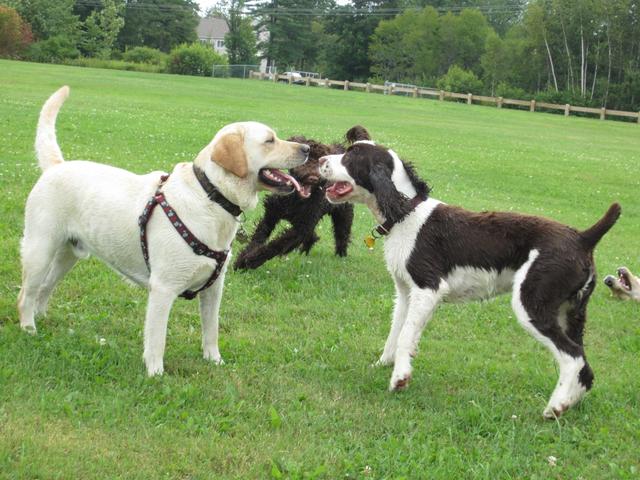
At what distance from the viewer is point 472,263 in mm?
5426

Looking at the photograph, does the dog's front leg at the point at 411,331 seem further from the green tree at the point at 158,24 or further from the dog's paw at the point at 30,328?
the green tree at the point at 158,24

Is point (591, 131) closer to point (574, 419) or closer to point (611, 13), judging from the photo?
point (611, 13)

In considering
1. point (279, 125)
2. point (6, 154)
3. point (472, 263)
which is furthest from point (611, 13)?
point (472, 263)

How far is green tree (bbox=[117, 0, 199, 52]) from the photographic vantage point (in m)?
91.9

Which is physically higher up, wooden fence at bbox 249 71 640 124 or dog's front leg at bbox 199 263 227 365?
dog's front leg at bbox 199 263 227 365

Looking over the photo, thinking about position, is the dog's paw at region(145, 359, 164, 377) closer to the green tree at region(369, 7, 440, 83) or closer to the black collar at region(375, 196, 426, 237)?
the black collar at region(375, 196, 426, 237)

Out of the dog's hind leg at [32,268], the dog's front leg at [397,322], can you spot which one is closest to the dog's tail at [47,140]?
the dog's hind leg at [32,268]

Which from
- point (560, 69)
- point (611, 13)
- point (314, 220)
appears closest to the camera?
point (314, 220)

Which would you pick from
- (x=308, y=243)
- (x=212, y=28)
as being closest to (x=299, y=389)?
(x=308, y=243)

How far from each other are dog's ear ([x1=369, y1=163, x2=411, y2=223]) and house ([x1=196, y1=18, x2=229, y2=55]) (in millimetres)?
135492

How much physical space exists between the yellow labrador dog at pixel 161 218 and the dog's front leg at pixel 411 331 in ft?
3.87

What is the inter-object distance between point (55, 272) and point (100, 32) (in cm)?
7710

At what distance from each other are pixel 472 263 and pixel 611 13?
71451 millimetres

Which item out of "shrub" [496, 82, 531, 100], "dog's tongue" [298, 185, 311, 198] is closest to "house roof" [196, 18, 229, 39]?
"shrub" [496, 82, 531, 100]
